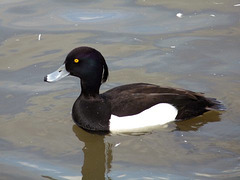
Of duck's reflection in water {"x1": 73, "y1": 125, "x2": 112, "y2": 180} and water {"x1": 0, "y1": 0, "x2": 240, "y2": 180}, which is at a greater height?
water {"x1": 0, "y1": 0, "x2": 240, "y2": 180}

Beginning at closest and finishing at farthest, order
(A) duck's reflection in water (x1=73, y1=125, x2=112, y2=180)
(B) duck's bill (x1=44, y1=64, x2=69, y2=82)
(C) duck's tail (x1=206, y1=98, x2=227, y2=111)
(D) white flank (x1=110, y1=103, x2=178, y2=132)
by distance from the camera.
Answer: (A) duck's reflection in water (x1=73, y1=125, x2=112, y2=180)
(D) white flank (x1=110, y1=103, x2=178, y2=132)
(B) duck's bill (x1=44, y1=64, x2=69, y2=82)
(C) duck's tail (x1=206, y1=98, x2=227, y2=111)

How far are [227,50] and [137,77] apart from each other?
158 centimetres

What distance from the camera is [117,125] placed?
6906 mm

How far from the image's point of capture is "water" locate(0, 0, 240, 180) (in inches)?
245

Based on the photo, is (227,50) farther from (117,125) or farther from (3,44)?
(3,44)

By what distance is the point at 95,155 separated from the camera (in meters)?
6.61

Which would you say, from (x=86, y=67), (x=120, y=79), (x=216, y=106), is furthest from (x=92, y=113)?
(x=216, y=106)

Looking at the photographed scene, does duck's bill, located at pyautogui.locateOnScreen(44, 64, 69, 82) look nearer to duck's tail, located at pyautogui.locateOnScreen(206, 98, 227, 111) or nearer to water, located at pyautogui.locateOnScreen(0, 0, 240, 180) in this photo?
water, located at pyautogui.locateOnScreen(0, 0, 240, 180)

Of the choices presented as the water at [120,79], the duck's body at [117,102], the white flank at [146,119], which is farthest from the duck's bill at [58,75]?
the white flank at [146,119]

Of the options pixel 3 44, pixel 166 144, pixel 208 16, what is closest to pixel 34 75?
pixel 3 44

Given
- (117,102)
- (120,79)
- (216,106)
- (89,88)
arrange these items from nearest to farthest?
1. (117,102)
2. (89,88)
3. (216,106)
4. (120,79)

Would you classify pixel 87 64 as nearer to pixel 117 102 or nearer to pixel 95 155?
pixel 117 102

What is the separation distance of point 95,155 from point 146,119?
2.64 ft

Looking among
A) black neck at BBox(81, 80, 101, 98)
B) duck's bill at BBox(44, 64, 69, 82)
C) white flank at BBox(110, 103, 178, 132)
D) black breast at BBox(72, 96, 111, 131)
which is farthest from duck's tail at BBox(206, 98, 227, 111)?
duck's bill at BBox(44, 64, 69, 82)
